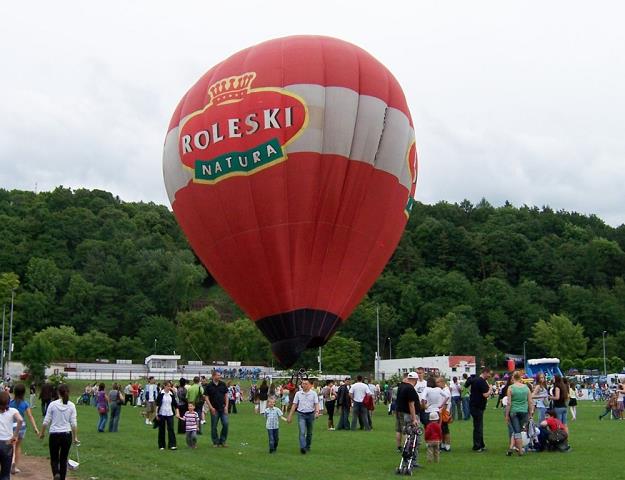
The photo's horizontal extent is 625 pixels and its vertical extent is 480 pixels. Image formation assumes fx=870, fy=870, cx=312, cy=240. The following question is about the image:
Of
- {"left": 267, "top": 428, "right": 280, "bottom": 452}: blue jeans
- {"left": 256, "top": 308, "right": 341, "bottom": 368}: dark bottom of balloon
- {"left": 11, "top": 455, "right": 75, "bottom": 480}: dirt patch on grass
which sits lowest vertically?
{"left": 11, "top": 455, "right": 75, "bottom": 480}: dirt patch on grass

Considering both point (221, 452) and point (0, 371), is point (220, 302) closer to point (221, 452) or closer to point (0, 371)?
point (0, 371)

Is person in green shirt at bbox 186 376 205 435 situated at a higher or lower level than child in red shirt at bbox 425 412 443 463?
higher

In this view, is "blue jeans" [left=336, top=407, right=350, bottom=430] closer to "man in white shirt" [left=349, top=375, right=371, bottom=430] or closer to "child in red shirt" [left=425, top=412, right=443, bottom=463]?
"man in white shirt" [left=349, top=375, right=371, bottom=430]

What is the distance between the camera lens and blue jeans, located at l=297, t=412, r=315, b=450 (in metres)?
16.2

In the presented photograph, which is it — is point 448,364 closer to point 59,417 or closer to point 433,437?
point 433,437

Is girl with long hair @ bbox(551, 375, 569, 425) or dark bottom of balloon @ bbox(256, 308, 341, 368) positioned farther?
dark bottom of balloon @ bbox(256, 308, 341, 368)

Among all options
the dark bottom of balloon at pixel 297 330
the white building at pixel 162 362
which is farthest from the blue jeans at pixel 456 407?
the white building at pixel 162 362

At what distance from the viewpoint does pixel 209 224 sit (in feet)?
71.3

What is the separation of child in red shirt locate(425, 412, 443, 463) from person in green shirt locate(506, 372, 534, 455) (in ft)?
4.23

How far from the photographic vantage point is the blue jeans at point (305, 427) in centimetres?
1620

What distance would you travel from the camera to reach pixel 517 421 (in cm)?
1480

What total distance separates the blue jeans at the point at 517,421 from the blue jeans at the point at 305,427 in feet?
12.0

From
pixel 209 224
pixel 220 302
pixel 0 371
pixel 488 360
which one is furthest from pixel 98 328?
pixel 209 224

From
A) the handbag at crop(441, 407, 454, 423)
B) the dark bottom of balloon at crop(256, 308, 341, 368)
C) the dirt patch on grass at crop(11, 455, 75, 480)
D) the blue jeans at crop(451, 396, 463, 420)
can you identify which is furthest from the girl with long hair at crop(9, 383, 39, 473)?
the blue jeans at crop(451, 396, 463, 420)
